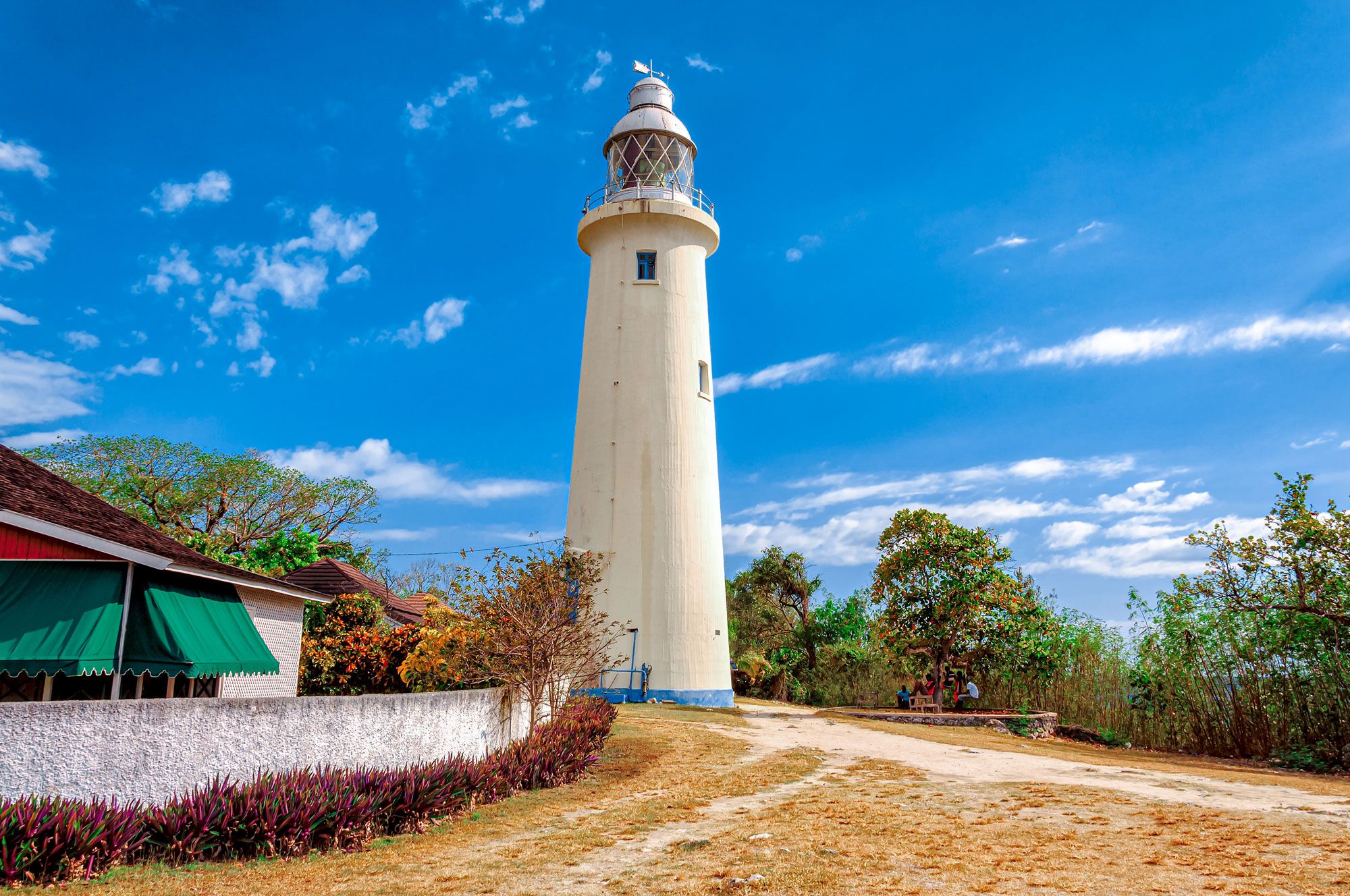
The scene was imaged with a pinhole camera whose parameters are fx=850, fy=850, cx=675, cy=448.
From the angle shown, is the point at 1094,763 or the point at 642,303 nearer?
the point at 1094,763

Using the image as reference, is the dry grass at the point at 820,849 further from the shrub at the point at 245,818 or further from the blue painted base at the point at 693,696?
the blue painted base at the point at 693,696

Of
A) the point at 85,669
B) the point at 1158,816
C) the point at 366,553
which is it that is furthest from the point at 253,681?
the point at 366,553

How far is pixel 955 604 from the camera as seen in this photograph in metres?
23.9

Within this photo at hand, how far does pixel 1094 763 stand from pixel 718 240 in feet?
56.4

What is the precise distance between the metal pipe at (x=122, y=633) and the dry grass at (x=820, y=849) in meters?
3.57

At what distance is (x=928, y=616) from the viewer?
24.4m

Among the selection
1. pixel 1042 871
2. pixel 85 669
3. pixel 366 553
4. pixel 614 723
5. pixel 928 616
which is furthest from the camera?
pixel 366 553

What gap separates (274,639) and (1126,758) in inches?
653

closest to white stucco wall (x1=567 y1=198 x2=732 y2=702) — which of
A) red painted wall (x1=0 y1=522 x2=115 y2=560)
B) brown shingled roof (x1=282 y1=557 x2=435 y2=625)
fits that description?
brown shingled roof (x1=282 y1=557 x2=435 y2=625)

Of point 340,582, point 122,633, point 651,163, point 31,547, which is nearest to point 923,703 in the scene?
point 340,582

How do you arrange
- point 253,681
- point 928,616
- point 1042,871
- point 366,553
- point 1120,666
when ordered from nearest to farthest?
point 1042,871 < point 253,681 < point 1120,666 < point 928,616 < point 366,553

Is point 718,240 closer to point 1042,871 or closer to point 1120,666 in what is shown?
point 1120,666

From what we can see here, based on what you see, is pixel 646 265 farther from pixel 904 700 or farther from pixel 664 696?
pixel 904 700

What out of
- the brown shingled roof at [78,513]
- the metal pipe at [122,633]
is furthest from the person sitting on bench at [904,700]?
the metal pipe at [122,633]
